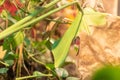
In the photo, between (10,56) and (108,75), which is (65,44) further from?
(10,56)

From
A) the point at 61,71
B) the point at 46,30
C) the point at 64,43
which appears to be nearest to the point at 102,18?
the point at 64,43

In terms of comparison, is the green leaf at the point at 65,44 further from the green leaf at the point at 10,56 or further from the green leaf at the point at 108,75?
the green leaf at the point at 10,56

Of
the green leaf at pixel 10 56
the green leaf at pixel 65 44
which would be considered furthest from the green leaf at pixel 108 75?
the green leaf at pixel 10 56

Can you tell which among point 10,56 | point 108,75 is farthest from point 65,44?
point 10,56

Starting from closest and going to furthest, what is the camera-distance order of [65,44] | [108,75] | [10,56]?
[108,75], [65,44], [10,56]

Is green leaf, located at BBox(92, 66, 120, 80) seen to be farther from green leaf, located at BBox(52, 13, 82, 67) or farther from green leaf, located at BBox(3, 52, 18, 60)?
green leaf, located at BBox(3, 52, 18, 60)

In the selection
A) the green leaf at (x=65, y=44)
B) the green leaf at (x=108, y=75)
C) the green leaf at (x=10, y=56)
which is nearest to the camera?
the green leaf at (x=108, y=75)

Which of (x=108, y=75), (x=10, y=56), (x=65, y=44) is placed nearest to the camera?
(x=108, y=75)

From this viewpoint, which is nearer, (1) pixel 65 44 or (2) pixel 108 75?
(2) pixel 108 75

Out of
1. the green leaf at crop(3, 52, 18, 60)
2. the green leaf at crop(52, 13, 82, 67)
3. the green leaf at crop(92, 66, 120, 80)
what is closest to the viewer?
the green leaf at crop(92, 66, 120, 80)

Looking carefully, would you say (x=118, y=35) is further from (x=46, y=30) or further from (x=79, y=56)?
(x=46, y=30)

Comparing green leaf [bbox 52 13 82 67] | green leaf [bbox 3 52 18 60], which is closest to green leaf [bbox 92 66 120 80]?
green leaf [bbox 52 13 82 67]
